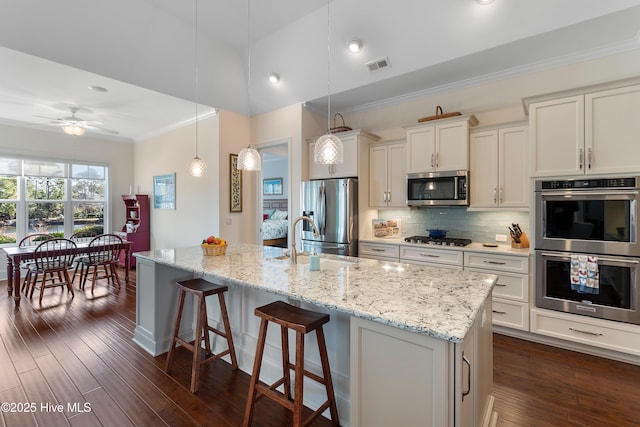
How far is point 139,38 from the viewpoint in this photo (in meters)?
3.23

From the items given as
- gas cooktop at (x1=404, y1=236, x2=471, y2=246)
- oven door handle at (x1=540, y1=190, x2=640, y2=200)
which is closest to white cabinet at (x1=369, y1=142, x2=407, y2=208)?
gas cooktop at (x1=404, y1=236, x2=471, y2=246)

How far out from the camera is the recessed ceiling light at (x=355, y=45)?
319 centimetres

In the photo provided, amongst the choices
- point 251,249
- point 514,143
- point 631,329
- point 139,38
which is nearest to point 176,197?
point 139,38

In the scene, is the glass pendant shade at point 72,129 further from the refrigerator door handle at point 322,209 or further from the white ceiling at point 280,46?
the refrigerator door handle at point 322,209

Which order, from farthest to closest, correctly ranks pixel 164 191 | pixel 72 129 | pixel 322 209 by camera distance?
1. pixel 164 191
2. pixel 72 129
3. pixel 322 209

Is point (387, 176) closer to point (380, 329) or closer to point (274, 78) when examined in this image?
point (274, 78)

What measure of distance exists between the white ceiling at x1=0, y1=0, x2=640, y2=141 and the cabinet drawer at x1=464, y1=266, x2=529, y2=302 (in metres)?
2.23

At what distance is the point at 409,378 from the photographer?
3.84 ft

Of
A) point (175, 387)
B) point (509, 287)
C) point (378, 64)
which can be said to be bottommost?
point (175, 387)

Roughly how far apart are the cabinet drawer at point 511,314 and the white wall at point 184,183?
12.5 feet

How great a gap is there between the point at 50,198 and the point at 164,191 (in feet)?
7.50

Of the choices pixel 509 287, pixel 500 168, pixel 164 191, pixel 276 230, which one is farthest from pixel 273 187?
pixel 509 287

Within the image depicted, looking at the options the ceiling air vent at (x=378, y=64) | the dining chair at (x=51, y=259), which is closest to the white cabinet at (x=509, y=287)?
the ceiling air vent at (x=378, y=64)

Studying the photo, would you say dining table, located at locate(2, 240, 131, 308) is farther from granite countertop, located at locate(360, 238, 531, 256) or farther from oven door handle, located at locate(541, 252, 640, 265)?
oven door handle, located at locate(541, 252, 640, 265)
